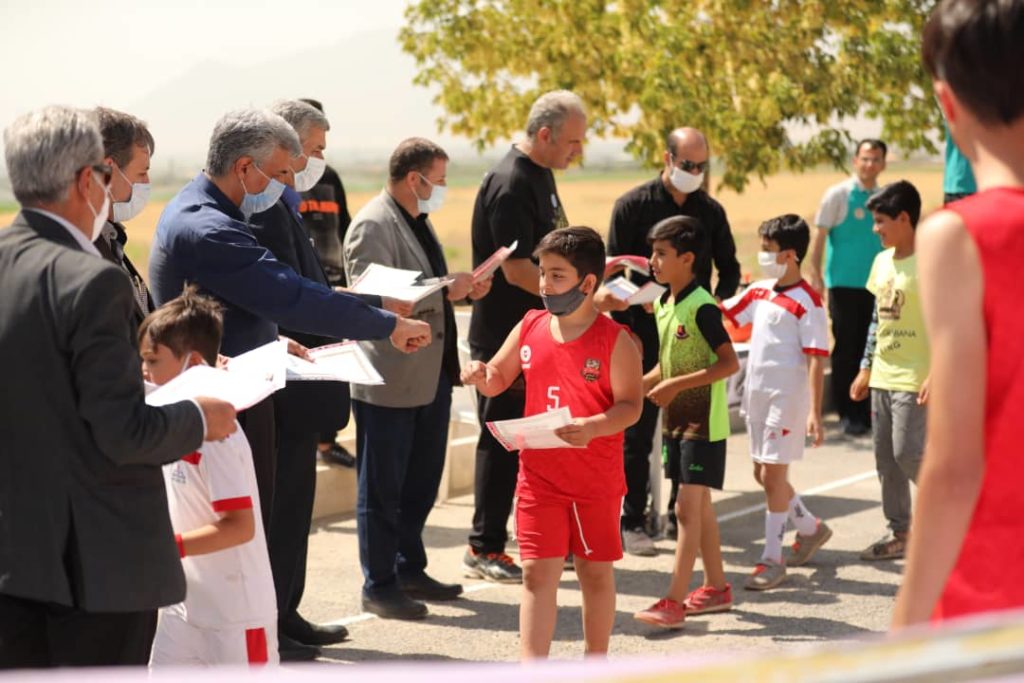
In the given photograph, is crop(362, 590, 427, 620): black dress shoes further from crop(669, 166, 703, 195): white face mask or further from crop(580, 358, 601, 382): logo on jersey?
crop(669, 166, 703, 195): white face mask

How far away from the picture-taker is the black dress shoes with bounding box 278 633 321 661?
5973 mm

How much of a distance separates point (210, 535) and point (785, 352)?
395 centimetres

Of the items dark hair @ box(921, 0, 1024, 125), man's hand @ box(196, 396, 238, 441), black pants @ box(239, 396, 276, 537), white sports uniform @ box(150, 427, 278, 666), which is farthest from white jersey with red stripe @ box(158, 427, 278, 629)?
dark hair @ box(921, 0, 1024, 125)

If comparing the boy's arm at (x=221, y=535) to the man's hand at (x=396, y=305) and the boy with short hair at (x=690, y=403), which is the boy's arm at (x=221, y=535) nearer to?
the man's hand at (x=396, y=305)

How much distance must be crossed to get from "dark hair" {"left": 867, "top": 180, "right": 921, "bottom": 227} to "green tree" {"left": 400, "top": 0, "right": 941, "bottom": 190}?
561cm

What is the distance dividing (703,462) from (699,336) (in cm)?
56

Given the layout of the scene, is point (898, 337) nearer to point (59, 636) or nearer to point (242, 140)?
point (242, 140)

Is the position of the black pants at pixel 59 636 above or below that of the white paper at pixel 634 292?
below

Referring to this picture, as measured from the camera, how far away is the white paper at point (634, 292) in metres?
6.96

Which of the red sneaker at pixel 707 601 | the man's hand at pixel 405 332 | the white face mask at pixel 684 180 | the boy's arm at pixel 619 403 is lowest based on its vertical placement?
the red sneaker at pixel 707 601

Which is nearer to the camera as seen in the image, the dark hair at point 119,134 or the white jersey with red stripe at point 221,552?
the white jersey with red stripe at point 221,552

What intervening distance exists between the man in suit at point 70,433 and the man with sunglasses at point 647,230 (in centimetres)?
455

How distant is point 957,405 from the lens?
2506 millimetres

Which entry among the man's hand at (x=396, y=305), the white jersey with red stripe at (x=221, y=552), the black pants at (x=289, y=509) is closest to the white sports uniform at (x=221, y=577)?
the white jersey with red stripe at (x=221, y=552)
